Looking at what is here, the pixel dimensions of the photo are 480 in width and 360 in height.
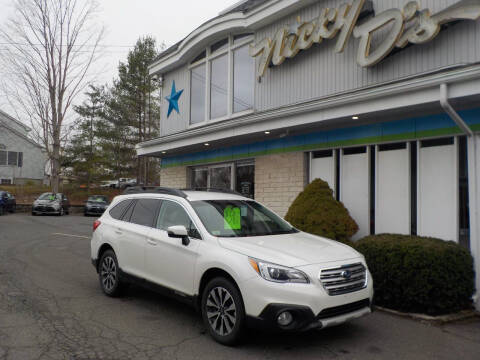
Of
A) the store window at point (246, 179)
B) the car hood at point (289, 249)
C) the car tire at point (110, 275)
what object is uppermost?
the store window at point (246, 179)

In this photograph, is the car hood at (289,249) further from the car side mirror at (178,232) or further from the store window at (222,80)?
the store window at (222,80)

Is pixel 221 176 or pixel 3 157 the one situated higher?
pixel 3 157

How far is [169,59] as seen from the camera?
48.6ft

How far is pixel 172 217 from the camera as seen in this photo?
5695 millimetres

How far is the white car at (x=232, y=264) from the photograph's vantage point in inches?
163

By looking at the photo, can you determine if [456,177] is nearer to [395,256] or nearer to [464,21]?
[395,256]

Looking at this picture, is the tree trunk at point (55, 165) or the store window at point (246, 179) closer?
the store window at point (246, 179)

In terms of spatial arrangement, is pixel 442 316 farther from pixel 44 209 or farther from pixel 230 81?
pixel 44 209

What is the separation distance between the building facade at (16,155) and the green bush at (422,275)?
39785 mm

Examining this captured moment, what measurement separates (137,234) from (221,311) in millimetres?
2040

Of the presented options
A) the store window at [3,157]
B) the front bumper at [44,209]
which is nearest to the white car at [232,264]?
the front bumper at [44,209]

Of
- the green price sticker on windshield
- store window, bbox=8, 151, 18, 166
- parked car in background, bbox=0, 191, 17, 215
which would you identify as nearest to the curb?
the green price sticker on windshield

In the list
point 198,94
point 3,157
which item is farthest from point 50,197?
point 3,157

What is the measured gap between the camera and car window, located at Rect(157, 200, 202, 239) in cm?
536
